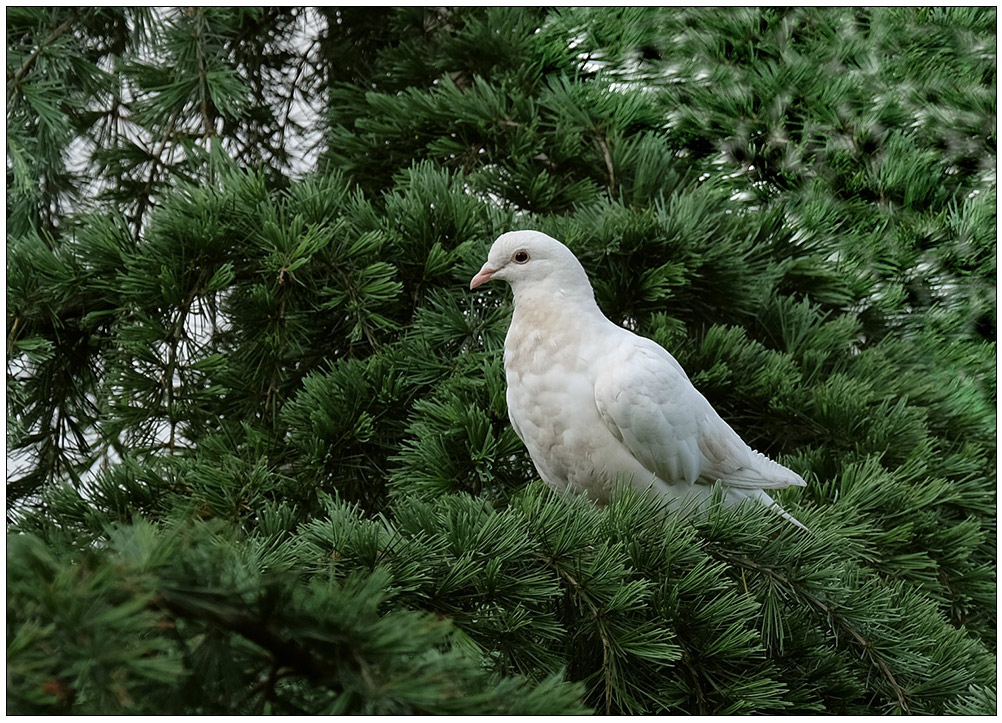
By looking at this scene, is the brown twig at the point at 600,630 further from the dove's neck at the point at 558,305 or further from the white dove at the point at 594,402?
the dove's neck at the point at 558,305

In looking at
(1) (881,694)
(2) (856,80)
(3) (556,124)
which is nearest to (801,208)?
(2) (856,80)

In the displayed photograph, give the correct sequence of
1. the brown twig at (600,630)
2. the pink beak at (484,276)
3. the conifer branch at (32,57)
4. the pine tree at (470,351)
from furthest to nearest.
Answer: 1. the conifer branch at (32,57)
2. the pink beak at (484,276)
3. the brown twig at (600,630)
4. the pine tree at (470,351)

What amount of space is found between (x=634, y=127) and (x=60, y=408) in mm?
1018

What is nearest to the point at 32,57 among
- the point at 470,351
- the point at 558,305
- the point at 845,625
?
the point at 470,351

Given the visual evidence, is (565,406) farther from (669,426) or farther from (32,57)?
(32,57)

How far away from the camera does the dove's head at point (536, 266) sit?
1.17 metres

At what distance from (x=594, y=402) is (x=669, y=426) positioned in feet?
0.29

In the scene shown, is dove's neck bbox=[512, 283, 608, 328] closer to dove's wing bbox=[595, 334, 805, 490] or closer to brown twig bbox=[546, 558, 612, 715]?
dove's wing bbox=[595, 334, 805, 490]

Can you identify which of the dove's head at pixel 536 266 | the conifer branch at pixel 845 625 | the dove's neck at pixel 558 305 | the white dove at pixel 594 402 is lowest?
the conifer branch at pixel 845 625

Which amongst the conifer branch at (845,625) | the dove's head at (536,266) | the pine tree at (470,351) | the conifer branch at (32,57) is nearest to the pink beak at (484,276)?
the dove's head at (536,266)

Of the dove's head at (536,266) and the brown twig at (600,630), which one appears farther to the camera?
the dove's head at (536,266)

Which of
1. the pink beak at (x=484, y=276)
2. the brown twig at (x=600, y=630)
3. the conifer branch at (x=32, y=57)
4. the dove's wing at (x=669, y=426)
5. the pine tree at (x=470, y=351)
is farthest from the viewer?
the conifer branch at (x=32, y=57)

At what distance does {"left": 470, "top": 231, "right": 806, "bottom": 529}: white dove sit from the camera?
3.59ft

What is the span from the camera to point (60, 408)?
142 centimetres
